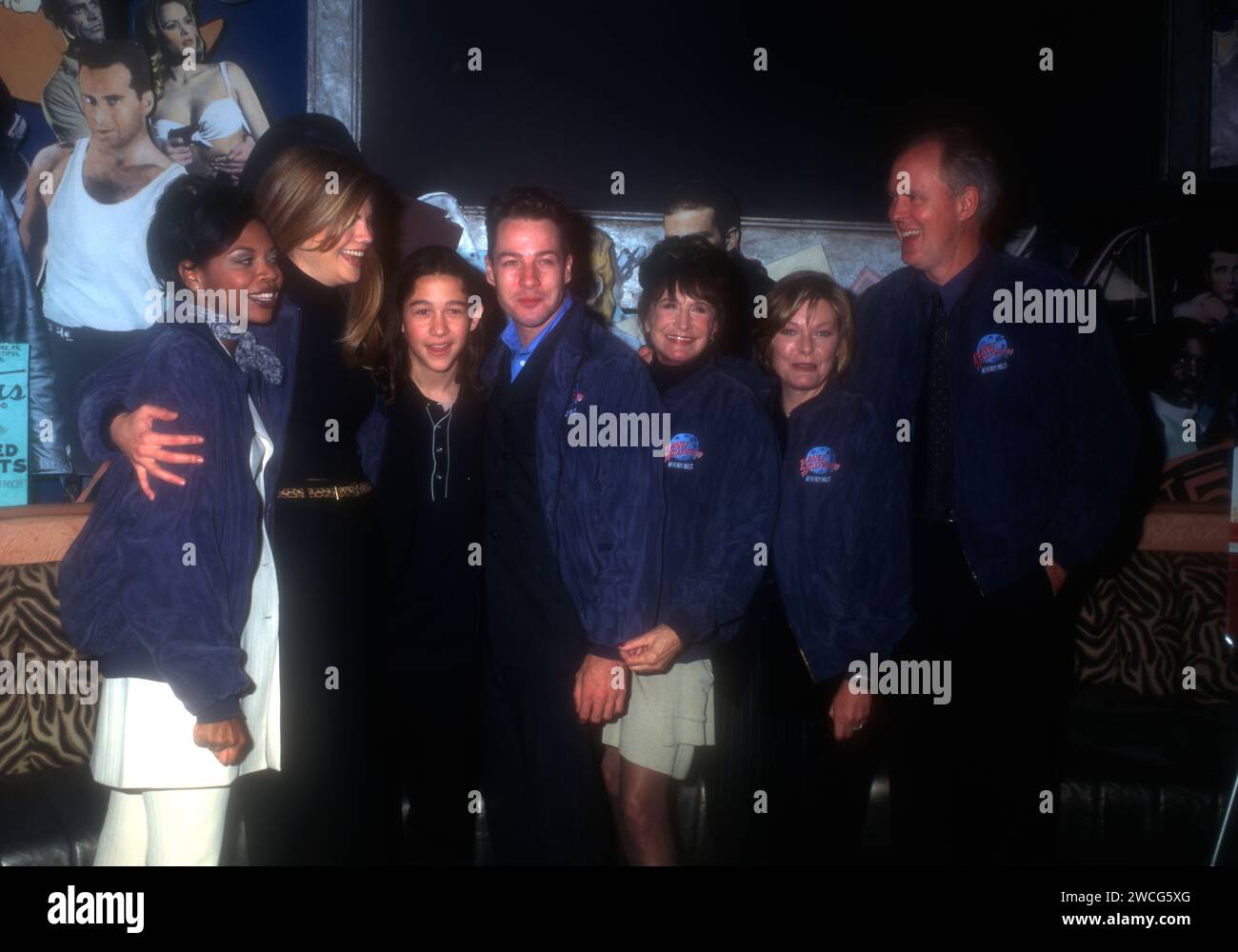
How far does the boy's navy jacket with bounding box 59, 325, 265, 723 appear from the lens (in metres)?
1.93

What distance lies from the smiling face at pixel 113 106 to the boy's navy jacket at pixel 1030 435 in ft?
10.5

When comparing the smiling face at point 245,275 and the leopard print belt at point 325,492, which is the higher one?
the smiling face at point 245,275

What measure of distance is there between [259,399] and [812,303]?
156cm

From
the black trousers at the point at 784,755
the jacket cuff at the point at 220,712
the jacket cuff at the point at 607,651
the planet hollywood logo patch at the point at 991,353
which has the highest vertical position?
the planet hollywood logo patch at the point at 991,353

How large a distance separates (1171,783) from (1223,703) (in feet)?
2.18

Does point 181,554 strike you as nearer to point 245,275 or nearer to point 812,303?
point 245,275

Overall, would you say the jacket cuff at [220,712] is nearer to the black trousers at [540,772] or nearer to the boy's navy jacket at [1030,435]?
the black trousers at [540,772]

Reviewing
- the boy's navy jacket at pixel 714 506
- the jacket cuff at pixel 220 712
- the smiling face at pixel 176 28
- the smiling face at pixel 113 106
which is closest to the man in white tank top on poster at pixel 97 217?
the smiling face at pixel 113 106

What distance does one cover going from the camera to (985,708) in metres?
2.64

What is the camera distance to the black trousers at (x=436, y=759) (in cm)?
246

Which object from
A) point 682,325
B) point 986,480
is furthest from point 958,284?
point 682,325
